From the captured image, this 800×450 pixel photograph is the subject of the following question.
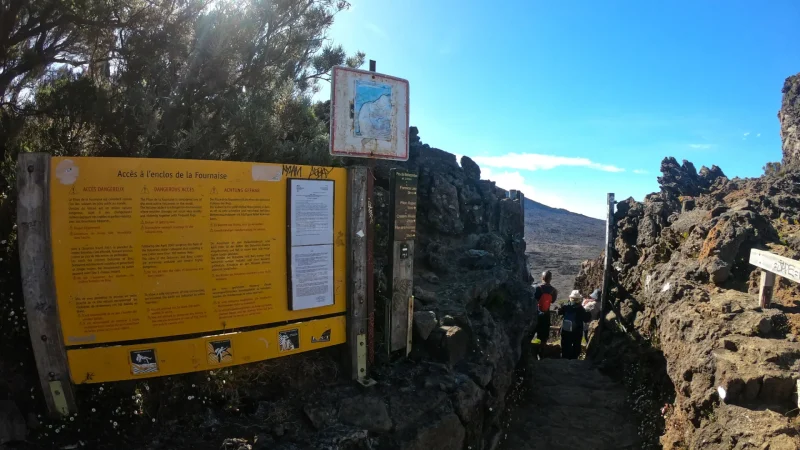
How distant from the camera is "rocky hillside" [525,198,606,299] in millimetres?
31609

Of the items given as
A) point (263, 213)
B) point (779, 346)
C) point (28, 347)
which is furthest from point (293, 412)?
point (779, 346)

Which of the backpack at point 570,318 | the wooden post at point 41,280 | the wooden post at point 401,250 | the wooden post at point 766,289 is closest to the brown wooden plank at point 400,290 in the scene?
the wooden post at point 401,250

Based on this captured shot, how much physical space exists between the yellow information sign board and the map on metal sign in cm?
100

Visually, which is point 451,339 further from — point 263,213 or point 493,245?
point 493,245

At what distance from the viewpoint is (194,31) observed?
721 cm

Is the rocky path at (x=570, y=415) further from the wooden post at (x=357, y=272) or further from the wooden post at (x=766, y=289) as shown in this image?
the wooden post at (x=357, y=272)

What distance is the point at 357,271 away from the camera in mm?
5273

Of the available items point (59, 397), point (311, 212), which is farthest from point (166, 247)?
point (59, 397)

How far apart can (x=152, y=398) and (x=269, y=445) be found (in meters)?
1.22

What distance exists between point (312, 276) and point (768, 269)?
6293 mm

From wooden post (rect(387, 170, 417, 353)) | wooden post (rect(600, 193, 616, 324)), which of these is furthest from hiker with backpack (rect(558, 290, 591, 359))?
wooden post (rect(387, 170, 417, 353))

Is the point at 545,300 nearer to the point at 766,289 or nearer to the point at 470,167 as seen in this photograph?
the point at 470,167

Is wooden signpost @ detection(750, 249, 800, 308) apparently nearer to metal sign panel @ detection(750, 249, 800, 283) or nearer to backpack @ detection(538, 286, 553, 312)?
metal sign panel @ detection(750, 249, 800, 283)

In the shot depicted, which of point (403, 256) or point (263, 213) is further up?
point (263, 213)
